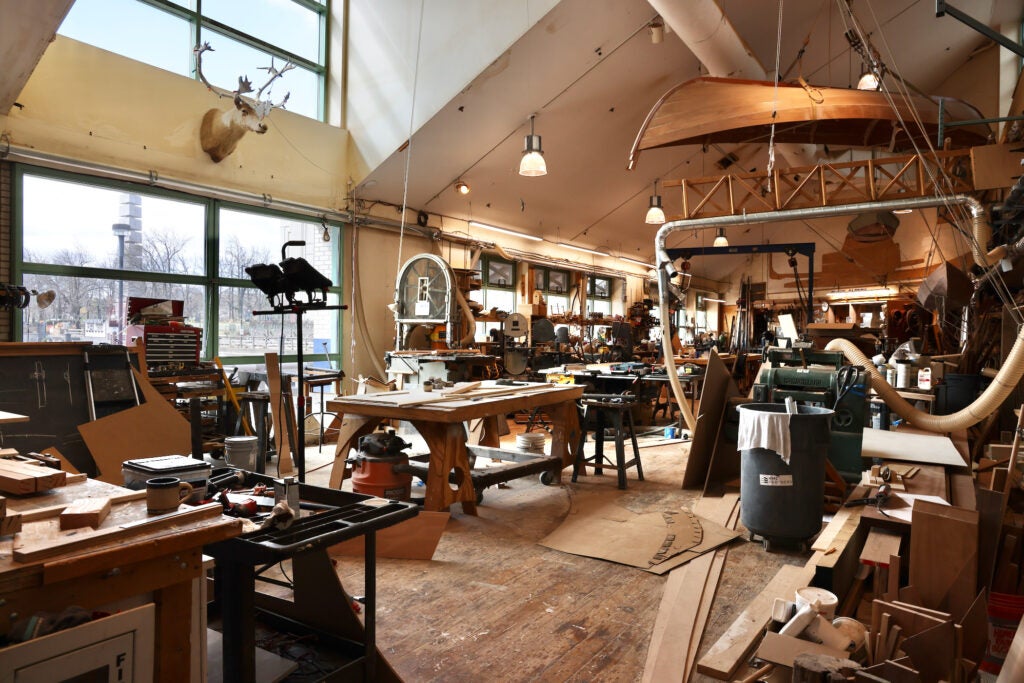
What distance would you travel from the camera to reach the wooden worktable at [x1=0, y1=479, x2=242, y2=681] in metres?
1.21

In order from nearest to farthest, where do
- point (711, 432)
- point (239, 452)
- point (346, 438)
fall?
1. point (346, 438)
2. point (239, 452)
3. point (711, 432)

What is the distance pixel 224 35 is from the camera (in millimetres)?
7430

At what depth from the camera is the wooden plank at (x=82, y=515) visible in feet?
4.66

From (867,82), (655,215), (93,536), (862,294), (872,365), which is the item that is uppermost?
(867,82)

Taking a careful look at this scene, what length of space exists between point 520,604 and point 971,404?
489 centimetres

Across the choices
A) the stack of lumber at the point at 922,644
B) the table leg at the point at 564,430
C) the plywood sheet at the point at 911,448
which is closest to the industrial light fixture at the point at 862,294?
the plywood sheet at the point at 911,448

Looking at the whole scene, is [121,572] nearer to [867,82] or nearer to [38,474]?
[38,474]

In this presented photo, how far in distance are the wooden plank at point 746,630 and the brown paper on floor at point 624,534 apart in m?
0.79

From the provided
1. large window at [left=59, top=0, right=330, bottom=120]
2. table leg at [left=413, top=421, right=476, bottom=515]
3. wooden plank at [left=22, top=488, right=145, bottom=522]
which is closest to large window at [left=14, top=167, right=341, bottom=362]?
large window at [left=59, top=0, right=330, bottom=120]

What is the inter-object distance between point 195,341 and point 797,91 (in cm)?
732

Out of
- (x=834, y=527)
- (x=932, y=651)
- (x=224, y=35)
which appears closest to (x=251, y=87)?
(x=224, y=35)

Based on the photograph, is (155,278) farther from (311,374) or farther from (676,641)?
(676,641)

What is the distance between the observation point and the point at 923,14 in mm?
9852

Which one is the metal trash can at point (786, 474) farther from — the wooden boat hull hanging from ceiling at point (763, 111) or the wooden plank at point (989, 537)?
the wooden boat hull hanging from ceiling at point (763, 111)
